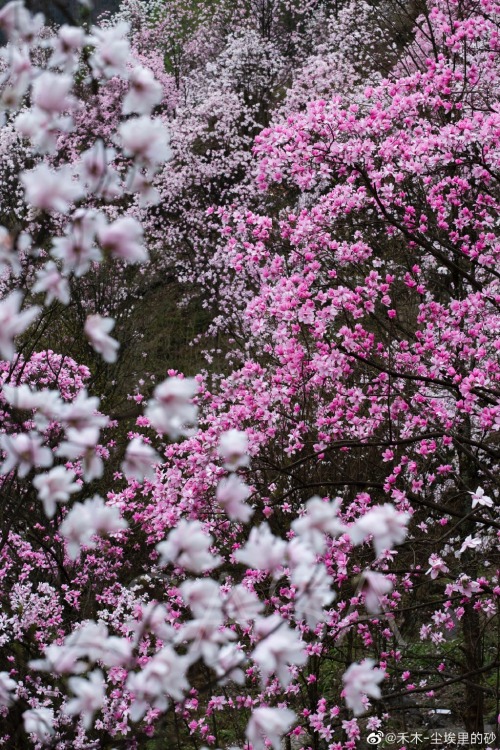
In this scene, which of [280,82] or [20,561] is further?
[280,82]

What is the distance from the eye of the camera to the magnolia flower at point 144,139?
1.92 meters

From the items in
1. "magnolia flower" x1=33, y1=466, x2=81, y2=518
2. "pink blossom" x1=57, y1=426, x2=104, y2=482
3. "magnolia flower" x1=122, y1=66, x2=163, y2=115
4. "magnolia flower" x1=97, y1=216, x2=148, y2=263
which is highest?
"magnolia flower" x1=122, y1=66, x2=163, y2=115

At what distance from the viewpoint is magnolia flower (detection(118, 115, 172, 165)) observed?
1.92m

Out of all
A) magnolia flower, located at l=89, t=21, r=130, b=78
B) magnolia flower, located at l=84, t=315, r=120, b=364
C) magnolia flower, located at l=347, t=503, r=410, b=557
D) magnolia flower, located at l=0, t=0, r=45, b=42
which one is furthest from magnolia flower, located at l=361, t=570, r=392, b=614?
magnolia flower, located at l=0, t=0, r=45, b=42

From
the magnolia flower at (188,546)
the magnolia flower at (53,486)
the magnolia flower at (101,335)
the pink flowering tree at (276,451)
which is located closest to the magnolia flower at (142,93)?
the pink flowering tree at (276,451)

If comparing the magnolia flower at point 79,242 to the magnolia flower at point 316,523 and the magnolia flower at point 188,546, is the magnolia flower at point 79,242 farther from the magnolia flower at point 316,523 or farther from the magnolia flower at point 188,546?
the magnolia flower at point 316,523

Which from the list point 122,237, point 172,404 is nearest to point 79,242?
point 122,237

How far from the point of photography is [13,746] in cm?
617

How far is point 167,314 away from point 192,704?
14.8 meters

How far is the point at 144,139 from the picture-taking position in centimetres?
192

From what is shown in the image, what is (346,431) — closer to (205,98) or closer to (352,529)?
(352,529)

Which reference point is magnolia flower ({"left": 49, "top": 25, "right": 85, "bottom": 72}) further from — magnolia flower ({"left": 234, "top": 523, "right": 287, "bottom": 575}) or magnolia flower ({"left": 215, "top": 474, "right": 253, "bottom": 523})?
magnolia flower ({"left": 234, "top": 523, "right": 287, "bottom": 575})

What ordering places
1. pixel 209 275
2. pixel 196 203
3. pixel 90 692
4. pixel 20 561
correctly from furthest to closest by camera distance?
pixel 196 203
pixel 209 275
pixel 20 561
pixel 90 692

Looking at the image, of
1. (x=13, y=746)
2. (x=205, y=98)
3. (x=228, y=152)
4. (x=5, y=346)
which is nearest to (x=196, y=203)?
(x=228, y=152)
